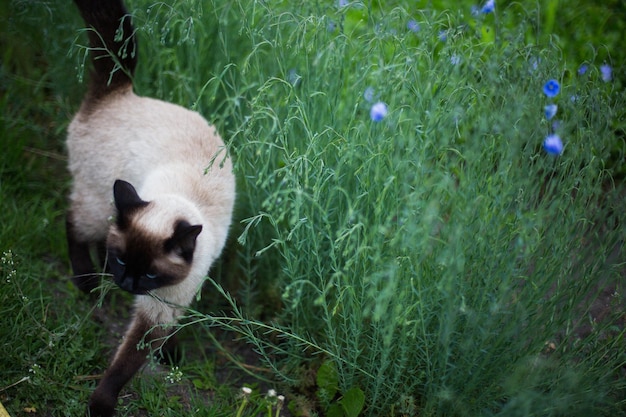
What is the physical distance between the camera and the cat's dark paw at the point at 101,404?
2549 millimetres

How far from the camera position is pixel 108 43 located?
2986 mm

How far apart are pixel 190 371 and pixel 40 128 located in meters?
1.77

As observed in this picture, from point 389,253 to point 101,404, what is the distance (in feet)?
4.27

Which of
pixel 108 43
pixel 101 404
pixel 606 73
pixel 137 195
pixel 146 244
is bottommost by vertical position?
pixel 101 404

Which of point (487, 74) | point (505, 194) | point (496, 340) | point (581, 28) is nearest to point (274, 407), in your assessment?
point (496, 340)

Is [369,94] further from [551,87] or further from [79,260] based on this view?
[79,260]

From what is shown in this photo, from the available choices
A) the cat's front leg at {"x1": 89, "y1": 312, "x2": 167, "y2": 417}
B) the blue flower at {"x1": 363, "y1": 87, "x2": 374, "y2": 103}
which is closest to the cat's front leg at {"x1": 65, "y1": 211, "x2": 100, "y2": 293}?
the cat's front leg at {"x1": 89, "y1": 312, "x2": 167, "y2": 417}

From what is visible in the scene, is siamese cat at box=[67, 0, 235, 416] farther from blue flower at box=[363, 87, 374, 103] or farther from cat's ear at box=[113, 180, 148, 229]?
blue flower at box=[363, 87, 374, 103]

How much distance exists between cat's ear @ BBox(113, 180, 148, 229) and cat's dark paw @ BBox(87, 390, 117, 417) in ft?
2.25

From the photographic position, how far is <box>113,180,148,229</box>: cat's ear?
2.45 metres

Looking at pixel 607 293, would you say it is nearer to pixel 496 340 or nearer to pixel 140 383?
pixel 496 340

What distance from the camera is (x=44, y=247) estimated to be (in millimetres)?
3312

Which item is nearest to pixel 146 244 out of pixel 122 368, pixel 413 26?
pixel 122 368

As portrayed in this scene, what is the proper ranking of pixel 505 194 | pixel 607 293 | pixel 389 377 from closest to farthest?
pixel 505 194 → pixel 389 377 → pixel 607 293
